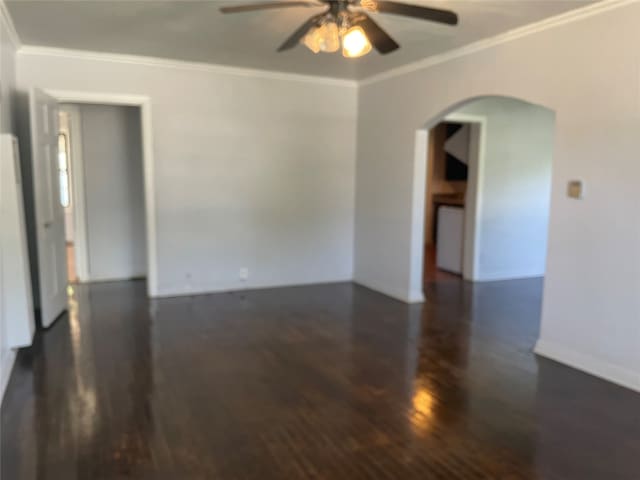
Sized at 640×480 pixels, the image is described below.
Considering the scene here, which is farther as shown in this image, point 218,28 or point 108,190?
point 108,190

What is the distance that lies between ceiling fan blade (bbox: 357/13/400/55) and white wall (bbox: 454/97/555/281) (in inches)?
139

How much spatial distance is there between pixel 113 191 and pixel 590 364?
5.41m

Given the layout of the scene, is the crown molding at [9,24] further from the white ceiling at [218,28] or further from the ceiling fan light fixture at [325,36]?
the ceiling fan light fixture at [325,36]

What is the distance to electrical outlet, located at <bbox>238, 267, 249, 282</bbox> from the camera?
588cm

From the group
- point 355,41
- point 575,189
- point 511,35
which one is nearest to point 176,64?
point 355,41

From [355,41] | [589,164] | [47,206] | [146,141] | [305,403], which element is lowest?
[305,403]

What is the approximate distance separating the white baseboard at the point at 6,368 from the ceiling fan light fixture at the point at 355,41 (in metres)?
2.83

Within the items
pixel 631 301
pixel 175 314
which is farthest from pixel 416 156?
pixel 175 314

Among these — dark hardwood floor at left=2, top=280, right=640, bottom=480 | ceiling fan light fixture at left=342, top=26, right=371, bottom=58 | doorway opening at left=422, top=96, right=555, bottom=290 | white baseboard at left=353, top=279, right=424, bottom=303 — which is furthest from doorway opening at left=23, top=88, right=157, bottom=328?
doorway opening at left=422, top=96, right=555, bottom=290

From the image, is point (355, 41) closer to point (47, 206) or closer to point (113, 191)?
point (47, 206)

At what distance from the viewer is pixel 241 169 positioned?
573 cm

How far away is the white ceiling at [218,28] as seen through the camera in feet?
11.4

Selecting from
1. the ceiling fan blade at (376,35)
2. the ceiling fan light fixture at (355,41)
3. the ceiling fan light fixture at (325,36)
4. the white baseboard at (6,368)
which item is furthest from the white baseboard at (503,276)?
the white baseboard at (6,368)

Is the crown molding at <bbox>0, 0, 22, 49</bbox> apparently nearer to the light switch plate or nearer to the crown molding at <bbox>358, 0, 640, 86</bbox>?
the crown molding at <bbox>358, 0, 640, 86</bbox>
